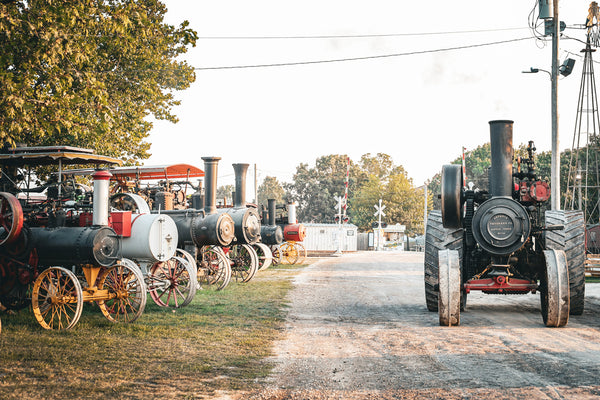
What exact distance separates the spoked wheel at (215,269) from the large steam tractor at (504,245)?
562 cm

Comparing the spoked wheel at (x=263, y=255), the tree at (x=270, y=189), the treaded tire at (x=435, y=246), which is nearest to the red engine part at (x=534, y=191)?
the treaded tire at (x=435, y=246)

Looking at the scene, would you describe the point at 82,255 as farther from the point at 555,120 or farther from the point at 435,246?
the point at 555,120

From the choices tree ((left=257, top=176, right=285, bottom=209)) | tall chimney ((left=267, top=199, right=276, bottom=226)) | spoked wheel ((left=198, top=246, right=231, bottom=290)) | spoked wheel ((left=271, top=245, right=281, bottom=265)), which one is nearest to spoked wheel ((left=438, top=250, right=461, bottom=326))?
spoked wheel ((left=198, top=246, right=231, bottom=290))

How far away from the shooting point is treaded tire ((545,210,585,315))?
29.9 ft

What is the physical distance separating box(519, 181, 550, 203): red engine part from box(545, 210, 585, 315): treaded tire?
19.8 inches

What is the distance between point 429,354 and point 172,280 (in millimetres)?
5355

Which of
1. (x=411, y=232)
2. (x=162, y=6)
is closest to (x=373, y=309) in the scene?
(x=162, y=6)

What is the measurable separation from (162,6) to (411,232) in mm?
48840

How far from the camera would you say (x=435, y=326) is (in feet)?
A: 27.6

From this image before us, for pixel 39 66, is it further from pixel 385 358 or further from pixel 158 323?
pixel 385 358

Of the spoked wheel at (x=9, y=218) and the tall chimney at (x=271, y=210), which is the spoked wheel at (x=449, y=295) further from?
the tall chimney at (x=271, y=210)

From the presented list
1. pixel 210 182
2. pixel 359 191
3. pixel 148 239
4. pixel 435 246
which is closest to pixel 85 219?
pixel 148 239

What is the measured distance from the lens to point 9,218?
8625 millimetres

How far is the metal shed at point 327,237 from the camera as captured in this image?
154 ft
